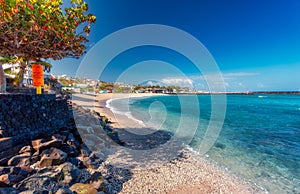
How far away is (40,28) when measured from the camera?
4.96 m

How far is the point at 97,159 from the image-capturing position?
5.87 m

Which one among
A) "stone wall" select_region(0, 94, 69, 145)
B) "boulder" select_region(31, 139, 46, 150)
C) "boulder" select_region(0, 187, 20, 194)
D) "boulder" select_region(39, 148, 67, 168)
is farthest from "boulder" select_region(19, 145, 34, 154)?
"boulder" select_region(0, 187, 20, 194)

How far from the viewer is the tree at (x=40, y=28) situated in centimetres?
446

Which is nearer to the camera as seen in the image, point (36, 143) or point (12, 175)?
point (12, 175)

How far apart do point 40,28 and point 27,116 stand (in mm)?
3219

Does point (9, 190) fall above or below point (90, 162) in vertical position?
above

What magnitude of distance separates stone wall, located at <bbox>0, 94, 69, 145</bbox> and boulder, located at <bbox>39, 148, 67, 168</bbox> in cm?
122

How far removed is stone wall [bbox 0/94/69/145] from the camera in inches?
187

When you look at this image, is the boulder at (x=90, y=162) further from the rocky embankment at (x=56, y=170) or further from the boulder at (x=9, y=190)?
the boulder at (x=9, y=190)

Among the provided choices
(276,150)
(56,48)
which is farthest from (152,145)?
(276,150)

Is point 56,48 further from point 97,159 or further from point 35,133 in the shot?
point 97,159

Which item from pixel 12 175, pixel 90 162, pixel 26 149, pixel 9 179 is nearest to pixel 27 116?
pixel 26 149

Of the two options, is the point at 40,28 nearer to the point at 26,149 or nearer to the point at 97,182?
the point at 26,149

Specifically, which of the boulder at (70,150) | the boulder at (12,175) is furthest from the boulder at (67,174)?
the boulder at (70,150)
